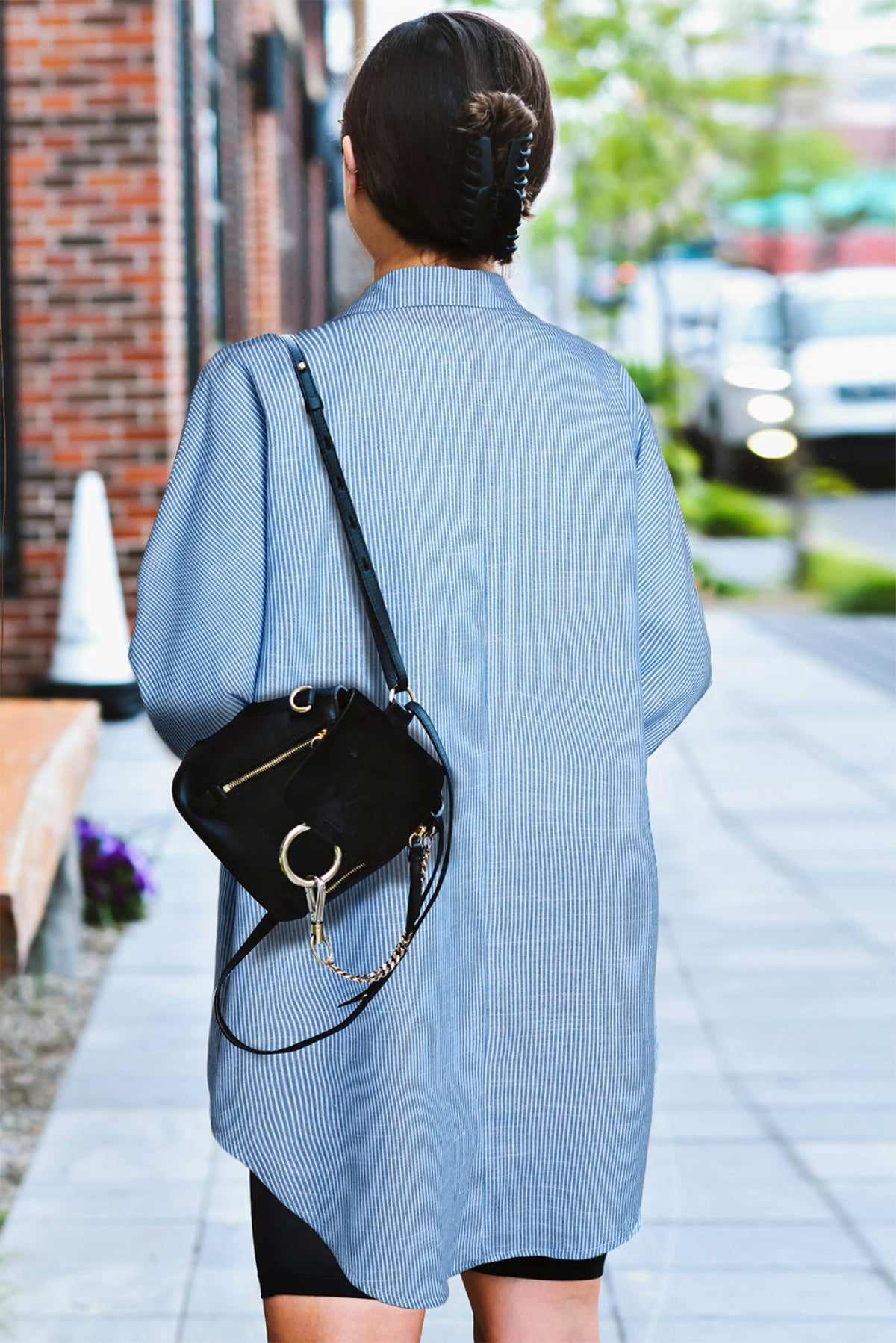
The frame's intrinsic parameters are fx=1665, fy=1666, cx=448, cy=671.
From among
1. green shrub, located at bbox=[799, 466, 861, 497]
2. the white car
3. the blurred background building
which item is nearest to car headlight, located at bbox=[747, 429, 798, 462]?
the white car

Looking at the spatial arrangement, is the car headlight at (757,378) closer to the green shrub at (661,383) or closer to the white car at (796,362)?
the white car at (796,362)

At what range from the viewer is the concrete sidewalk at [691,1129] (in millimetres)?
2916

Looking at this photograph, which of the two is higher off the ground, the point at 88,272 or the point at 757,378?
the point at 88,272

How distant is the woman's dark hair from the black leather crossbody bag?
1.65 feet

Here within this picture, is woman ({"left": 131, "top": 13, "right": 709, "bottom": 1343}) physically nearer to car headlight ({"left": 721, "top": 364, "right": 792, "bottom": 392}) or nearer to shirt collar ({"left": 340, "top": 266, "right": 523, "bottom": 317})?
shirt collar ({"left": 340, "top": 266, "right": 523, "bottom": 317})

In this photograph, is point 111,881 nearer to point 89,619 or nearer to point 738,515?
point 89,619

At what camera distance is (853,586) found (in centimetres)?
1170

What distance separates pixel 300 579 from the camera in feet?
5.20

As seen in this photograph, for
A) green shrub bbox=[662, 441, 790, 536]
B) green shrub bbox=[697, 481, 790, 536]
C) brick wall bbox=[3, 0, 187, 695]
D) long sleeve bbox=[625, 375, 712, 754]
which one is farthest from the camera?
green shrub bbox=[697, 481, 790, 536]

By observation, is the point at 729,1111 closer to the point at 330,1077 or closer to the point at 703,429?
the point at 330,1077

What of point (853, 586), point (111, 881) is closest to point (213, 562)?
point (111, 881)

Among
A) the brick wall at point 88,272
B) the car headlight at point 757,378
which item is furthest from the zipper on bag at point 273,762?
the car headlight at point 757,378

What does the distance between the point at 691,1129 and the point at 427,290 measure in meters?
2.48

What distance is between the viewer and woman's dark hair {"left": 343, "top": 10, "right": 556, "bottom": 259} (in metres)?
1.59
